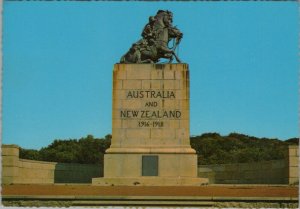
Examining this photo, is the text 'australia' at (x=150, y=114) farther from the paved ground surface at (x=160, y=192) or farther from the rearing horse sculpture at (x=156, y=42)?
the paved ground surface at (x=160, y=192)

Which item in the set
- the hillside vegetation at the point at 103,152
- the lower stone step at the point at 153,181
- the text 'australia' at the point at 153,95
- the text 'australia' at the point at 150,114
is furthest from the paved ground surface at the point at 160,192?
the hillside vegetation at the point at 103,152

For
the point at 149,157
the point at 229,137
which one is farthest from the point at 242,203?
the point at 229,137

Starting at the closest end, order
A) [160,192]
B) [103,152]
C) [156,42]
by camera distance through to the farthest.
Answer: [160,192] → [156,42] → [103,152]

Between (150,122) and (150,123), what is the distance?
0.15 feet

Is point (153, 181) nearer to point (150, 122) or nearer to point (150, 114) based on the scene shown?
point (150, 122)

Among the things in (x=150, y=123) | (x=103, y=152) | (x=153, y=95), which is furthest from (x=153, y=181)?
(x=103, y=152)

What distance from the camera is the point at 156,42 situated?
90.3 ft

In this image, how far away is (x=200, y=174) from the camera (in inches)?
1249

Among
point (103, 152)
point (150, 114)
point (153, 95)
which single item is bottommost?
point (103, 152)

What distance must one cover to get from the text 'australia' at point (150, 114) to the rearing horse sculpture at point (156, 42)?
2.35m

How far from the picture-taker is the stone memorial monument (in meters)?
26.2

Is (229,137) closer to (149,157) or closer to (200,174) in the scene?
(200,174)

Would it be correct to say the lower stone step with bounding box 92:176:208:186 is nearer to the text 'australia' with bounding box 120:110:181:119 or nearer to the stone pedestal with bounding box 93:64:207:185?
the stone pedestal with bounding box 93:64:207:185

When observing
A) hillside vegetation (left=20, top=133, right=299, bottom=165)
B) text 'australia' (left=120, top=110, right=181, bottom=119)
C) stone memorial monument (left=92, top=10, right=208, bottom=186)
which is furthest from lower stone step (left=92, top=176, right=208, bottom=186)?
hillside vegetation (left=20, top=133, right=299, bottom=165)
